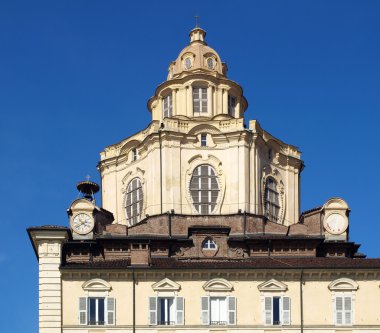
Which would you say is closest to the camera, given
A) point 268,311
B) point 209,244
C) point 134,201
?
point 268,311

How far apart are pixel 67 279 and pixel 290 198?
29.7 m

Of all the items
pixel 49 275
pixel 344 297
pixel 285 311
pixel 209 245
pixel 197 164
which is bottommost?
pixel 285 311

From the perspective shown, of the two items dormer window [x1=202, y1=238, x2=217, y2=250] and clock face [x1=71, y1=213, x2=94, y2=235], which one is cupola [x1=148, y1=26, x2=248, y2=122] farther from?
dormer window [x1=202, y1=238, x2=217, y2=250]

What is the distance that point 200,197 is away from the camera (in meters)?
101

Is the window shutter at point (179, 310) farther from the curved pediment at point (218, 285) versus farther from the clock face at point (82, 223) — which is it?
the clock face at point (82, 223)

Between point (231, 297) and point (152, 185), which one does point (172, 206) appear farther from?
point (231, 297)

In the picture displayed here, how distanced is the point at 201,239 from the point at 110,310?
10675 mm

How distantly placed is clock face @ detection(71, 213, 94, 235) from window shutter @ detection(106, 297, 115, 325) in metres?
12.2

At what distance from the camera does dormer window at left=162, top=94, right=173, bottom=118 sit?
10816 cm

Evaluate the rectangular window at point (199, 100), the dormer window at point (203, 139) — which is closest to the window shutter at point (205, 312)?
the dormer window at point (203, 139)

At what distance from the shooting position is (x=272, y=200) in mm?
104000

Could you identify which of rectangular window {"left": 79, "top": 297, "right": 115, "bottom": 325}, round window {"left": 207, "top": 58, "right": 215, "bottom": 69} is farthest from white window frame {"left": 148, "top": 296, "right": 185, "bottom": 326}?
round window {"left": 207, "top": 58, "right": 215, "bottom": 69}

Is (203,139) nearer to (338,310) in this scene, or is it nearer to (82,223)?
(82,223)

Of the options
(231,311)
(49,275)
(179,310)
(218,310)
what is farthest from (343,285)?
(49,275)
